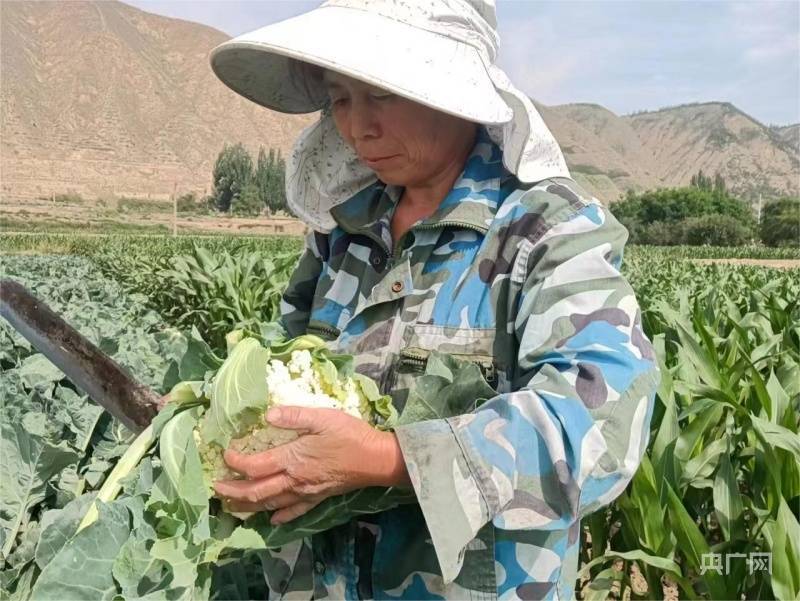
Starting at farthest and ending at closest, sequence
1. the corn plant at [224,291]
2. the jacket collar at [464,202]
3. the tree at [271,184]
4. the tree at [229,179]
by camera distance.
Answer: the tree at [271,184], the tree at [229,179], the corn plant at [224,291], the jacket collar at [464,202]

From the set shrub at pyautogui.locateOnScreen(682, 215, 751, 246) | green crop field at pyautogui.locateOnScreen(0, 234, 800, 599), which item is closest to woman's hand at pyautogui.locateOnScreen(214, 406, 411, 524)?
green crop field at pyautogui.locateOnScreen(0, 234, 800, 599)

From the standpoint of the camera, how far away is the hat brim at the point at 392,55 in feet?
4.17

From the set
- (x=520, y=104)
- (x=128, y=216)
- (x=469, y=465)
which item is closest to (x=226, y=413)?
(x=469, y=465)

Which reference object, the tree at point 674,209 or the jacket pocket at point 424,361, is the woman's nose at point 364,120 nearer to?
the jacket pocket at point 424,361

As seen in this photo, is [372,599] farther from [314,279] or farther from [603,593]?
[603,593]

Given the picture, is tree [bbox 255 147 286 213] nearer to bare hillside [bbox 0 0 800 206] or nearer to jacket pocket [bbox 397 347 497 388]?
bare hillside [bbox 0 0 800 206]

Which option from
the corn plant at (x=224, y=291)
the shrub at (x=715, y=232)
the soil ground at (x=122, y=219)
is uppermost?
the corn plant at (x=224, y=291)

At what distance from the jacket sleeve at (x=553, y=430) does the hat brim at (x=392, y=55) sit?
319 mm

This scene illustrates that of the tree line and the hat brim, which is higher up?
the hat brim

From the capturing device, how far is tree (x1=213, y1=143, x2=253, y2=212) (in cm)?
7825

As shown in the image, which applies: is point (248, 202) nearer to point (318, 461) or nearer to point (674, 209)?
point (674, 209)

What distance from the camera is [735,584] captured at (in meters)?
2.51

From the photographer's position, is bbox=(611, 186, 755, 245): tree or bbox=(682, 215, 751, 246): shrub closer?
bbox=(682, 215, 751, 246): shrub

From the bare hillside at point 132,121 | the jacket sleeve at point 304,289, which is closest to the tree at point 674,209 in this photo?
the bare hillside at point 132,121
